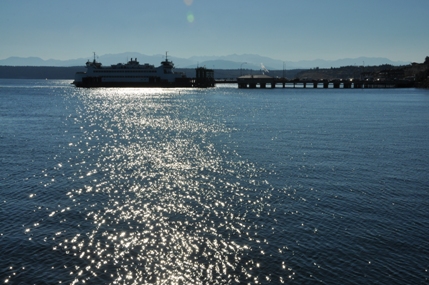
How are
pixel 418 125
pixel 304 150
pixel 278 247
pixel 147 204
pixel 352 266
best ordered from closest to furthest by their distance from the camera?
pixel 352 266, pixel 278 247, pixel 147 204, pixel 304 150, pixel 418 125

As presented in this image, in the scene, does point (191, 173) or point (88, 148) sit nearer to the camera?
point (191, 173)

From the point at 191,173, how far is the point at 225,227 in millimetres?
12788

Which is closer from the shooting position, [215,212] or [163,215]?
[163,215]

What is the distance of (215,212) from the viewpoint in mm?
24719

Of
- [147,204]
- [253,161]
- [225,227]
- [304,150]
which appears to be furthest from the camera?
[304,150]

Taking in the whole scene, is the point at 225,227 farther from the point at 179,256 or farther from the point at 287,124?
the point at 287,124

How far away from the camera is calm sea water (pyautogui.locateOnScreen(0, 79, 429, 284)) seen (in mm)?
17688

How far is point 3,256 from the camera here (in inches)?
741

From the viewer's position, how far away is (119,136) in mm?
57875

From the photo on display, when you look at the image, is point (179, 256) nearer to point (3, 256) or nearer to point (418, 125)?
point (3, 256)

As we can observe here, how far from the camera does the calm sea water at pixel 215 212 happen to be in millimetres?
17688

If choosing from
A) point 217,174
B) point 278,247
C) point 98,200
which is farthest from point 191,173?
point 278,247

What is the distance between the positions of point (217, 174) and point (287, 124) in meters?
38.0

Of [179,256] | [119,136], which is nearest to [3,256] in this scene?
[179,256]
